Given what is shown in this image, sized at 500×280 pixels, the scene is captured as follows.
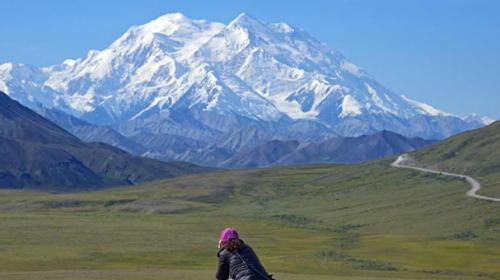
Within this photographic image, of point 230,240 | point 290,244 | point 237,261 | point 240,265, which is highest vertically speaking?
point 290,244

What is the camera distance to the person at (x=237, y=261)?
27.7 m

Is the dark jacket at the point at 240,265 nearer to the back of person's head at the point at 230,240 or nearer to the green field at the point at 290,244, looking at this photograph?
the back of person's head at the point at 230,240

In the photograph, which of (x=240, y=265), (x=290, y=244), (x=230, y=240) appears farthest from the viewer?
(x=290, y=244)

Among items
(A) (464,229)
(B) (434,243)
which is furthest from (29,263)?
(A) (464,229)

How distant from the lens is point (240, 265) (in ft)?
91.6

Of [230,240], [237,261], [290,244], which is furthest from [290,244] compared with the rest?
[230,240]

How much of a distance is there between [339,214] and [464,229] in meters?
46.4

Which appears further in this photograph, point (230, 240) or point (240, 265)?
point (240, 265)

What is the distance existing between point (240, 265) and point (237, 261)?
0.46ft


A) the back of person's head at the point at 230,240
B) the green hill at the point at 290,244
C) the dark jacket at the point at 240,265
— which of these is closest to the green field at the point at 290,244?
the green hill at the point at 290,244

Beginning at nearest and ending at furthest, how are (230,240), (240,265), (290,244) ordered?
1. (230,240)
2. (240,265)
3. (290,244)

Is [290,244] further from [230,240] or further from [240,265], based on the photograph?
[230,240]

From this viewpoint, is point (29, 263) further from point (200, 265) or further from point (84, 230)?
point (84, 230)

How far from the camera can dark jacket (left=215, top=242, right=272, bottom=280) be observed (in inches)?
1093
